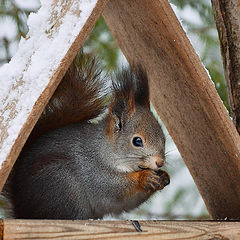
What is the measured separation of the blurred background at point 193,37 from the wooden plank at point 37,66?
2.49 ft

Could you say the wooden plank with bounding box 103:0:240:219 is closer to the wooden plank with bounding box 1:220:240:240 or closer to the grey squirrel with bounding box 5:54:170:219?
the grey squirrel with bounding box 5:54:170:219

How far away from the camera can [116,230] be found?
1.19m

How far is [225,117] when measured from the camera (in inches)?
55.1

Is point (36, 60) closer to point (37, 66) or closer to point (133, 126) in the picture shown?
point (37, 66)

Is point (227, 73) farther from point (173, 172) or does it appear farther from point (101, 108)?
point (173, 172)

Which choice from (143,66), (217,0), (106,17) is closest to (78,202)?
(143,66)

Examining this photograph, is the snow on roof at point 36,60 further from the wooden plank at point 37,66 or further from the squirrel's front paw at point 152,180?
the squirrel's front paw at point 152,180

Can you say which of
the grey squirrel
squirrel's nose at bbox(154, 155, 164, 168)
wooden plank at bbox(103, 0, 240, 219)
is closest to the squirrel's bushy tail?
the grey squirrel

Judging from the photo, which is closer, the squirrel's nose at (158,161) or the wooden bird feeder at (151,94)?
the wooden bird feeder at (151,94)

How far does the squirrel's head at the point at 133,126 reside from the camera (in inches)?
58.4

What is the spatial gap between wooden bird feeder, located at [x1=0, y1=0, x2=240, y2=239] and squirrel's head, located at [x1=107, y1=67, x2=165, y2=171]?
0.07 meters

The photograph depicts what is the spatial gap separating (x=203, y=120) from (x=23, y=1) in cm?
113

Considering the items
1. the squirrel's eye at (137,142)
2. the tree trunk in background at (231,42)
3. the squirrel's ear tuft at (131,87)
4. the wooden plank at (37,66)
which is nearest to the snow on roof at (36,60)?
the wooden plank at (37,66)

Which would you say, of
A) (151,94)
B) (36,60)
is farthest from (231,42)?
Answer: (36,60)
